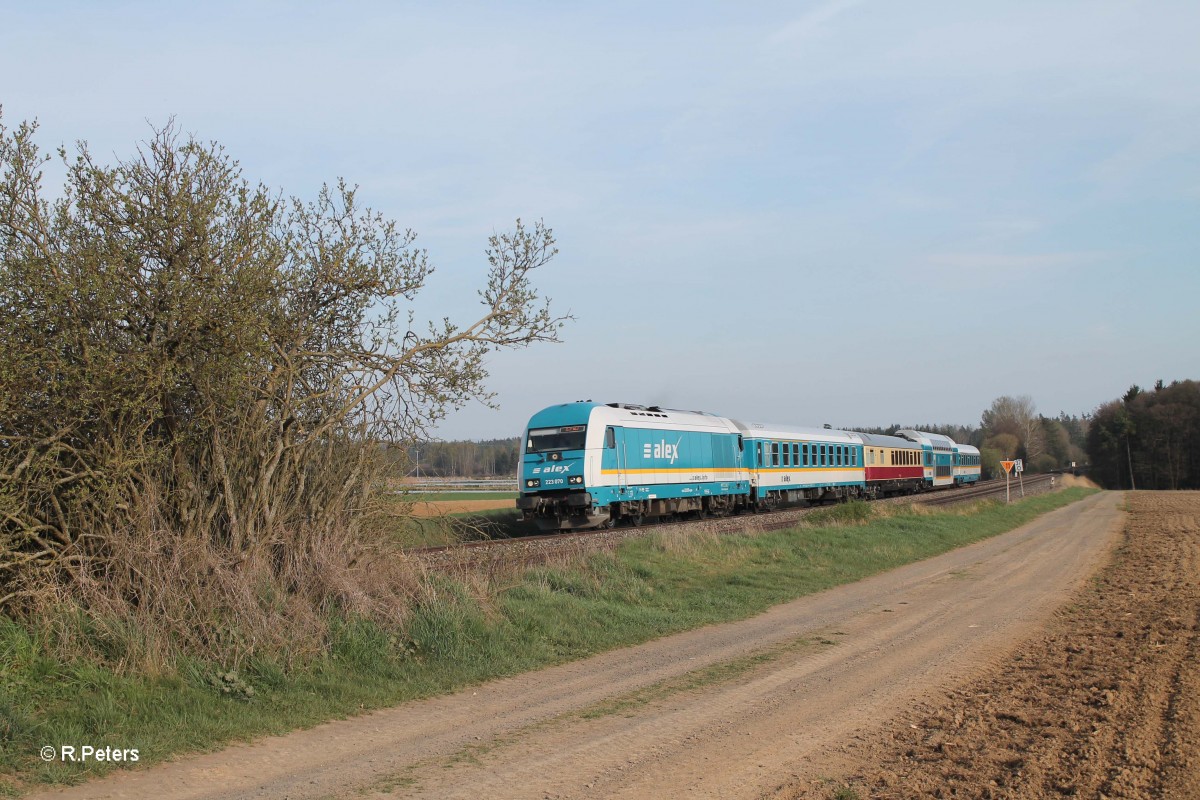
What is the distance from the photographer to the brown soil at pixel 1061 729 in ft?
19.3

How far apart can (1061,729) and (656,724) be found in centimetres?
316

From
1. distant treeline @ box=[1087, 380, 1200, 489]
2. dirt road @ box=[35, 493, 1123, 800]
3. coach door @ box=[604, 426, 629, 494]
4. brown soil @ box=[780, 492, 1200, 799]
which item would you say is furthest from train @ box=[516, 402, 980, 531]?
distant treeline @ box=[1087, 380, 1200, 489]

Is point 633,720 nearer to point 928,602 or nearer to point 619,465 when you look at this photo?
point 928,602

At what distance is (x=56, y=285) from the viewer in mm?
7645

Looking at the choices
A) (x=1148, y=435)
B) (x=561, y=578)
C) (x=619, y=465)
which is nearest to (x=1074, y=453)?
(x=1148, y=435)

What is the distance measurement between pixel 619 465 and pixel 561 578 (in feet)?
35.2

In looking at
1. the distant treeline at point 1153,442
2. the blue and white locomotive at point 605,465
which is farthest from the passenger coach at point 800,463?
the distant treeline at point 1153,442

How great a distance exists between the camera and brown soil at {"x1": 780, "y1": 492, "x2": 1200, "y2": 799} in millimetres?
5871

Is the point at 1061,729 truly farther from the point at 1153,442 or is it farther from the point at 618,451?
the point at 1153,442

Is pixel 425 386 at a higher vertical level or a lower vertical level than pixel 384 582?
higher

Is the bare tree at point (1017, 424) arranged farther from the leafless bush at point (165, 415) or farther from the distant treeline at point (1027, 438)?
the leafless bush at point (165, 415)

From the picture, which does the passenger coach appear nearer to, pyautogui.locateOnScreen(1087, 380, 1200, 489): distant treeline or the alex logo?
the alex logo

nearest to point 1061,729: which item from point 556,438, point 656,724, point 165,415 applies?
point 656,724

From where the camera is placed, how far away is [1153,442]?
3617 inches
